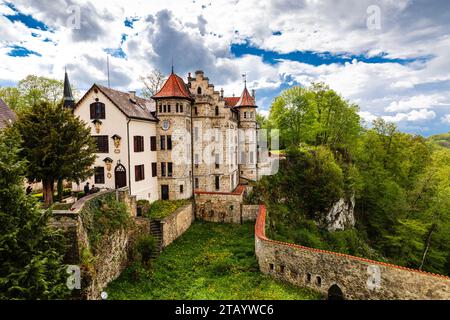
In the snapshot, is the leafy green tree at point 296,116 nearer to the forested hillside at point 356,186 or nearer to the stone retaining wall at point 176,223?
the forested hillside at point 356,186

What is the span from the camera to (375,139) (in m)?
43.1

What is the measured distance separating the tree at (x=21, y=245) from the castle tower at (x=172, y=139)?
15630 millimetres

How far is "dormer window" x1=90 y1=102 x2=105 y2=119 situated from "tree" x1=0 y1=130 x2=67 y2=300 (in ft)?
39.6

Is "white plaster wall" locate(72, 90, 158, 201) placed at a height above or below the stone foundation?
above

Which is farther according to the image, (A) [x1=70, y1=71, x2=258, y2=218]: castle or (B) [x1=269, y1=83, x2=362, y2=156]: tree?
(B) [x1=269, y1=83, x2=362, y2=156]: tree

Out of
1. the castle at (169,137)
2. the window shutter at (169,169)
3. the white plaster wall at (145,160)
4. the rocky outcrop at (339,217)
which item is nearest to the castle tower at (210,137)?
the castle at (169,137)

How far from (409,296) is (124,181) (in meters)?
21.0

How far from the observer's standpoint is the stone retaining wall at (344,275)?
41.1 feet

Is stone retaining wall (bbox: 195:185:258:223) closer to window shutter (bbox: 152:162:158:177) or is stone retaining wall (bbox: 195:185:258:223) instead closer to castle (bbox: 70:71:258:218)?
castle (bbox: 70:71:258:218)

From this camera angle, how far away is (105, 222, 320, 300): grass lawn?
1456 centimetres

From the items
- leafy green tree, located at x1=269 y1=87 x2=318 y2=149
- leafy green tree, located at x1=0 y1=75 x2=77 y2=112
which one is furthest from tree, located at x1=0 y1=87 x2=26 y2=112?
leafy green tree, located at x1=269 y1=87 x2=318 y2=149

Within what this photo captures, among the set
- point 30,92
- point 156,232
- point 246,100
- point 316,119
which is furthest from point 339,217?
point 30,92

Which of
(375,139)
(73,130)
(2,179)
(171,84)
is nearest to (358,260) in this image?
(2,179)

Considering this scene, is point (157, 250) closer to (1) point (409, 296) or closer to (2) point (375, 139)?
(1) point (409, 296)
